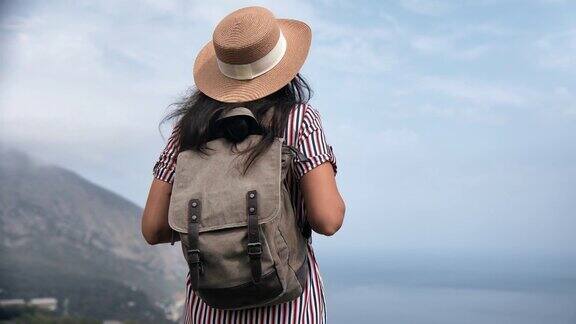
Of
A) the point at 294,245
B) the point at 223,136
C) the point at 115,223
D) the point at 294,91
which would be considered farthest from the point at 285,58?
the point at 115,223

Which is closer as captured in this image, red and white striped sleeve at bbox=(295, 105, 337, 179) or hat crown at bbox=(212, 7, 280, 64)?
red and white striped sleeve at bbox=(295, 105, 337, 179)

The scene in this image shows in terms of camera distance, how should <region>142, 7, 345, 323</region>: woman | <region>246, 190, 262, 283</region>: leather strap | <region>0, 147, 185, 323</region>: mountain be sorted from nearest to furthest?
1. <region>246, 190, 262, 283</region>: leather strap
2. <region>142, 7, 345, 323</region>: woman
3. <region>0, 147, 185, 323</region>: mountain

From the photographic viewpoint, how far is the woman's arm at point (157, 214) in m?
1.42

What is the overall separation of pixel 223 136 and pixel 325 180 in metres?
0.19

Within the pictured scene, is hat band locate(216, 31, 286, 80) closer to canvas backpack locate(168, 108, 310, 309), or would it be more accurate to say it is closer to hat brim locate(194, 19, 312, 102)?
hat brim locate(194, 19, 312, 102)

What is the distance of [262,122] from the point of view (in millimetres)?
1371

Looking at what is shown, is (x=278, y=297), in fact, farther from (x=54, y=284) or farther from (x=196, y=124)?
(x=54, y=284)

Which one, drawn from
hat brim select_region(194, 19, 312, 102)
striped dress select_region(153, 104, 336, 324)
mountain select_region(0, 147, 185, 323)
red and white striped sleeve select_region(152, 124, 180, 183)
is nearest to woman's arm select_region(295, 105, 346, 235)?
striped dress select_region(153, 104, 336, 324)

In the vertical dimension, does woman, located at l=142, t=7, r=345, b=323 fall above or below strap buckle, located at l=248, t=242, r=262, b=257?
above

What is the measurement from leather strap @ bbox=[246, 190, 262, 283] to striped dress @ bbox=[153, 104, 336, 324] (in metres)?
0.14

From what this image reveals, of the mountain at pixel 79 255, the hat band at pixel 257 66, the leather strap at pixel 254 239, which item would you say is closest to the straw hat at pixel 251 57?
the hat band at pixel 257 66

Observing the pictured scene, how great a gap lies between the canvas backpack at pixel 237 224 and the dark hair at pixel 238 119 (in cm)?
2

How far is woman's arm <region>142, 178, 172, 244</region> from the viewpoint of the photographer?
1.42 metres

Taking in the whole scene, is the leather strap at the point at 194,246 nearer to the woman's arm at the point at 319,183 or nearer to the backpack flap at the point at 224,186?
the backpack flap at the point at 224,186
